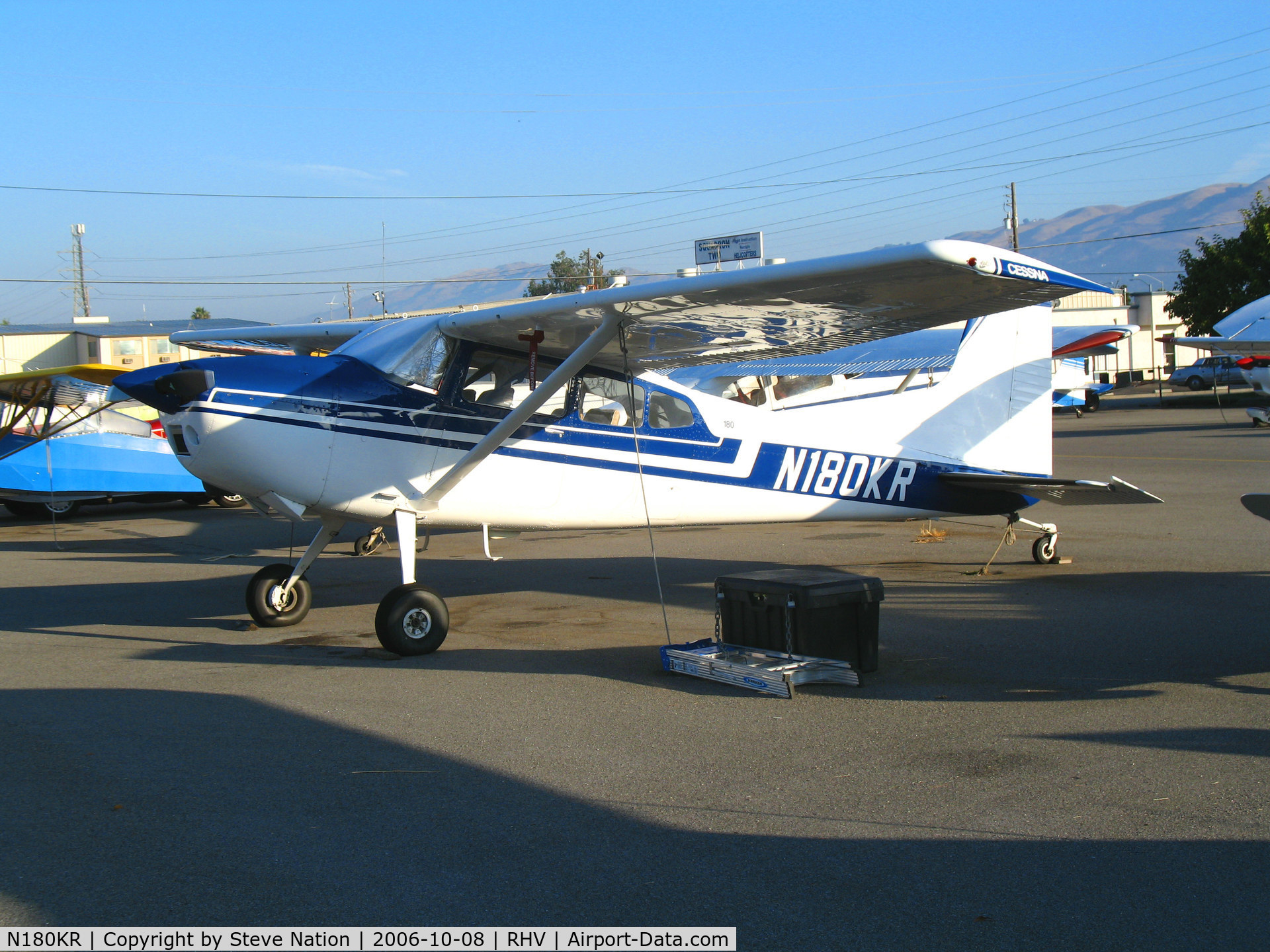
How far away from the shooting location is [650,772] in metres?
4.41

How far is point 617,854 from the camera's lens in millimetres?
3502

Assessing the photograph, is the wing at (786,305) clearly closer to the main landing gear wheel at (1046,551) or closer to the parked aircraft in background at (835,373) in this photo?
the parked aircraft in background at (835,373)

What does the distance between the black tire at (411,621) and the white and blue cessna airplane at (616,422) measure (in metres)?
0.01

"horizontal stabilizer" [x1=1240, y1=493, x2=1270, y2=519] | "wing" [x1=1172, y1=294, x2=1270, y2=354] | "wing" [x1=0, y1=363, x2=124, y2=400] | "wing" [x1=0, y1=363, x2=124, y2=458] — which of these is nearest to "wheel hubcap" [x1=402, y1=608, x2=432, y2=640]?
"horizontal stabilizer" [x1=1240, y1=493, x2=1270, y2=519]

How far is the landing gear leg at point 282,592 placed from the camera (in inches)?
311

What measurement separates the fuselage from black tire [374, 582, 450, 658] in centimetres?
73

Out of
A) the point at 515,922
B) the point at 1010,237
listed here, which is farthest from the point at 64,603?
the point at 1010,237

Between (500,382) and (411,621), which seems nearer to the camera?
(411,621)

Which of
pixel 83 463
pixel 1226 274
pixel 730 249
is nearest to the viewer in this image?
pixel 83 463

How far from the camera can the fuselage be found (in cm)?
676

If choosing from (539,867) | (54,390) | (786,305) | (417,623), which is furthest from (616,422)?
(54,390)

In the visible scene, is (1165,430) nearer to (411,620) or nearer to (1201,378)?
(1201,378)

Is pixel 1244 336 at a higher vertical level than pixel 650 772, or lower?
higher

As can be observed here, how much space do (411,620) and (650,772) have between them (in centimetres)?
292
